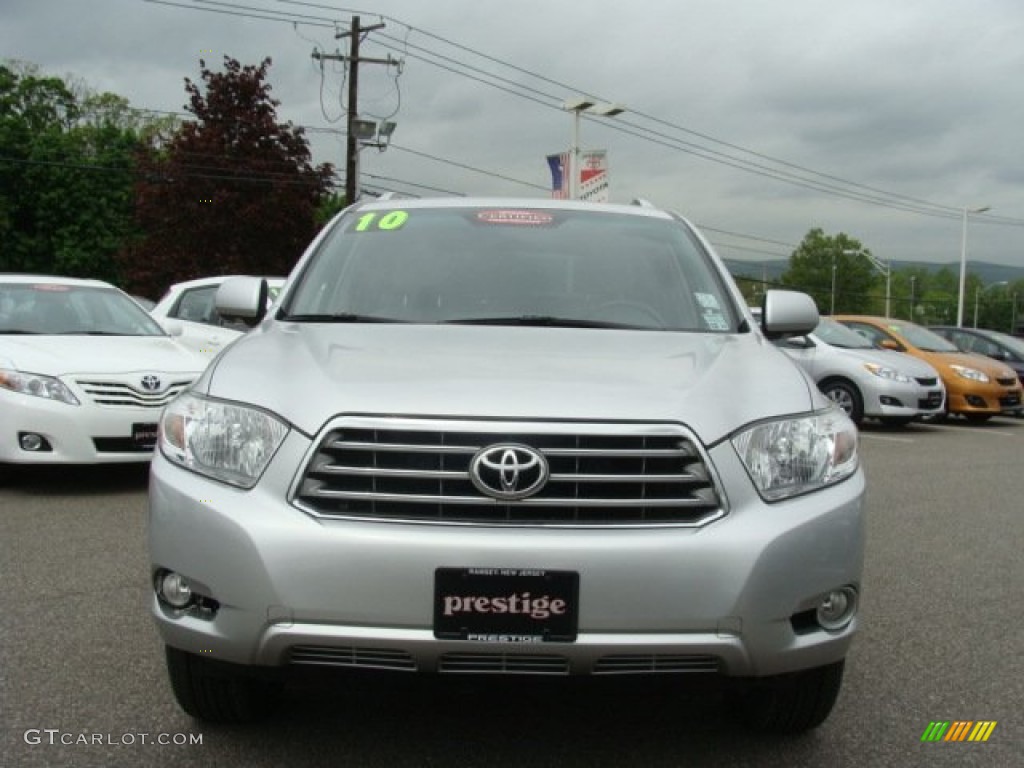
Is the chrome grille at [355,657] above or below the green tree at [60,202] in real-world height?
below

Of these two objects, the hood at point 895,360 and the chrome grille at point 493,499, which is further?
the hood at point 895,360

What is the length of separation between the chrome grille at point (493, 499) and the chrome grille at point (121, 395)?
4.69m

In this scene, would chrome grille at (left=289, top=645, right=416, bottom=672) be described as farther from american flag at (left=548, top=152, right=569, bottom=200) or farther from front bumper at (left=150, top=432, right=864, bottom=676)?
american flag at (left=548, top=152, right=569, bottom=200)

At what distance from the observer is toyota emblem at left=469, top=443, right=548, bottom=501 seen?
2436 mm

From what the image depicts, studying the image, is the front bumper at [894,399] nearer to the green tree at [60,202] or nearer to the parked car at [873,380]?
the parked car at [873,380]

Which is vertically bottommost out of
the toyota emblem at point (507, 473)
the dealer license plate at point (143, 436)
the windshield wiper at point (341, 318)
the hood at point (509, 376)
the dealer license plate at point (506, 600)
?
the dealer license plate at point (143, 436)

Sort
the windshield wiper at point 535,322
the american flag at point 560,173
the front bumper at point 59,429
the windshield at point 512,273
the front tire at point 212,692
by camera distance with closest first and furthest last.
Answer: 1. the front tire at point 212,692
2. the windshield wiper at point 535,322
3. the windshield at point 512,273
4. the front bumper at point 59,429
5. the american flag at point 560,173

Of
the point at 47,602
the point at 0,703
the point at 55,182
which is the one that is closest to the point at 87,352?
the point at 47,602

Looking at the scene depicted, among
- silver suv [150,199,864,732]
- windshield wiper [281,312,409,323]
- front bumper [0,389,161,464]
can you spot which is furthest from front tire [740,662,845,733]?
front bumper [0,389,161,464]

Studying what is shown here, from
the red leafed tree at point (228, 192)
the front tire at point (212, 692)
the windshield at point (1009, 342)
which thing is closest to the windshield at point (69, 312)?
the front tire at point (212, 692)

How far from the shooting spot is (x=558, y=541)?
2.41 m

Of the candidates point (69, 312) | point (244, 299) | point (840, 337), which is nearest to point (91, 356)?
point (69, 312)

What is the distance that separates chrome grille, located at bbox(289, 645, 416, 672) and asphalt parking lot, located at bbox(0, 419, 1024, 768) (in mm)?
56

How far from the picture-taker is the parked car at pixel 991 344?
17.8 m
